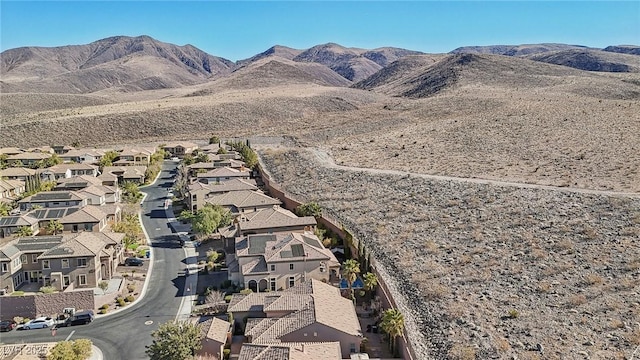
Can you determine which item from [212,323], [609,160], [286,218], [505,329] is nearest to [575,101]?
[609,160]

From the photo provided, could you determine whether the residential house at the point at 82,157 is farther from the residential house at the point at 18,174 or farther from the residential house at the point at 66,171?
the residential house at the point at 18,174

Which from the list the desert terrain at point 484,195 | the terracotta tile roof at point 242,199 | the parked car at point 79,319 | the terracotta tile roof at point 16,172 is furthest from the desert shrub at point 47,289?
the terracotta tile roof at point 16,172

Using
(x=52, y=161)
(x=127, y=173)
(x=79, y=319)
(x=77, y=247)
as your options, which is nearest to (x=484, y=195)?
(x=77, y=247)

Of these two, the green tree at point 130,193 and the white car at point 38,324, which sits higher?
the green tree at point 130,193

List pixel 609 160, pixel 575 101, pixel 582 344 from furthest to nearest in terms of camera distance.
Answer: pixel 575 101 < pixel 609 160 < pixel 582 344

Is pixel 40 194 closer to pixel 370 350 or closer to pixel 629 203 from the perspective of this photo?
pixel 370 350

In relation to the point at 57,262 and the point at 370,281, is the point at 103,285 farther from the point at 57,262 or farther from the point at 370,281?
the point at 370,281
